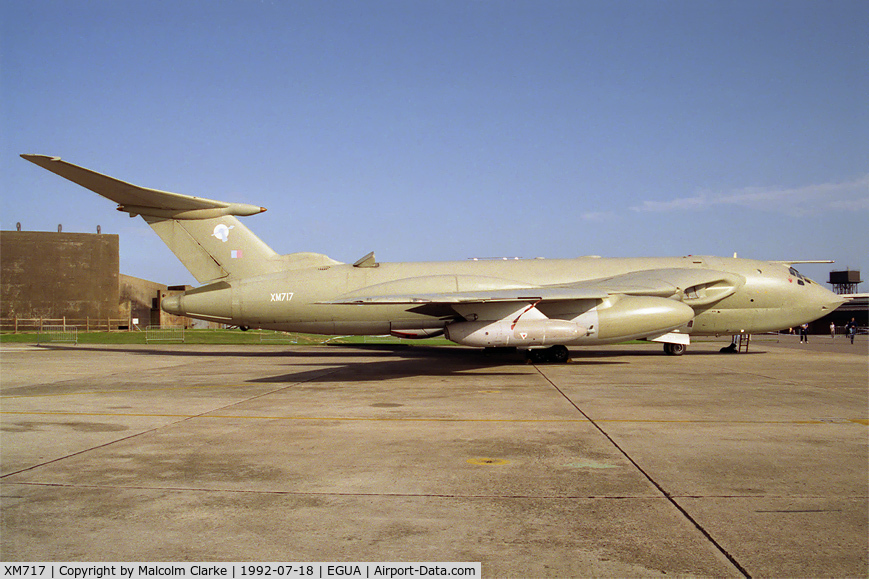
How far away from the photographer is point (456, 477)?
5.45m

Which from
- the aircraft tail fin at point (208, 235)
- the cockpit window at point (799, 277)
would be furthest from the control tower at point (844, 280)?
the aircraft tail fin at point (208, 235)

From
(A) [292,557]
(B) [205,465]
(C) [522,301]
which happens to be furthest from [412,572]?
(C) [522,301]

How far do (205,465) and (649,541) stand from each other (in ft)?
14.3

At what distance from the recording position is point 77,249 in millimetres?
50875

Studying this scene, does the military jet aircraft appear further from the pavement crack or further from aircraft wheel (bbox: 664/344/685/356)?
the pavement crack

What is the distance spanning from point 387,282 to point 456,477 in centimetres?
1282

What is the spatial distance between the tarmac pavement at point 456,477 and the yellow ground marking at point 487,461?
0.07 feet

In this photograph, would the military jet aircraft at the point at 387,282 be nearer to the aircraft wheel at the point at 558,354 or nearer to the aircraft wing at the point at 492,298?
the aircraft wheel at the point at 558,354

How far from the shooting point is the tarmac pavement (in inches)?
148

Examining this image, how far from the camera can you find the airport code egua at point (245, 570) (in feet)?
11.5

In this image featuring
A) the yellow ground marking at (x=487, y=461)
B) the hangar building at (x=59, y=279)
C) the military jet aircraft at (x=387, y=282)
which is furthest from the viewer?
the hangar building at (x=59, y=279)

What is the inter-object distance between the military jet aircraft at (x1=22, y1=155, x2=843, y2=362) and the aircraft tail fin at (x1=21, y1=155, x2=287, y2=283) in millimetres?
31

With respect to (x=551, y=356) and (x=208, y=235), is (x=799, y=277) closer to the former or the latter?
(x=551, y=356)

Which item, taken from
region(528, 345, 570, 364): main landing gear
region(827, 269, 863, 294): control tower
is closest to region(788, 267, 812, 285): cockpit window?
region(528, 345, 570, 364): main landing gear
